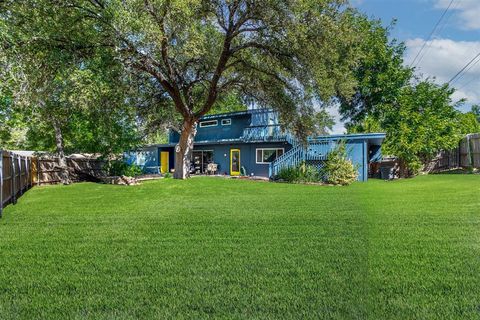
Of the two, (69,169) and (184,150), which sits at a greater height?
(184,150)

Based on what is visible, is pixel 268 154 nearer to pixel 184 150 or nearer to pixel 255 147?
pixel 255 147

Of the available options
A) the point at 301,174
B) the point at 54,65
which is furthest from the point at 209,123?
the point at 54,65

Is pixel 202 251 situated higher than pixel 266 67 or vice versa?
pixel 266 67

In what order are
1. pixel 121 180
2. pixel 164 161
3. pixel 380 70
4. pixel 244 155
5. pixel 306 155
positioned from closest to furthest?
pixel 121 180 < pixel 306 155 < pixel 244 155 < pixel 380 70 < pixel 164 161

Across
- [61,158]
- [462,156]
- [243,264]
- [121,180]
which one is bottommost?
[243,264]

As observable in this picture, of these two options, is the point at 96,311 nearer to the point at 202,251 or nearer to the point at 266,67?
the point at 202,251

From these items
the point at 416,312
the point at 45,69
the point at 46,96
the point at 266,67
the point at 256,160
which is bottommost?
the point at 416,312

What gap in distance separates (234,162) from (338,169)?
841 centimetres

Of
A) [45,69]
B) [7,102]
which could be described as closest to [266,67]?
[45,69]

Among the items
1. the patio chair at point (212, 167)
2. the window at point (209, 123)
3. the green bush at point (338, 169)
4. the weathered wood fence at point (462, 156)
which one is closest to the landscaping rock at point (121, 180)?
the patio chair at point (212, 167)

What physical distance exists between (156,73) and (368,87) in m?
17.7

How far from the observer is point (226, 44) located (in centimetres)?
1389

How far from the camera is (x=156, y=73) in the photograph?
14.4 m

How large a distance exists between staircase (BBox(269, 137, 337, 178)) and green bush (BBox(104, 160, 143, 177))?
284 inches
